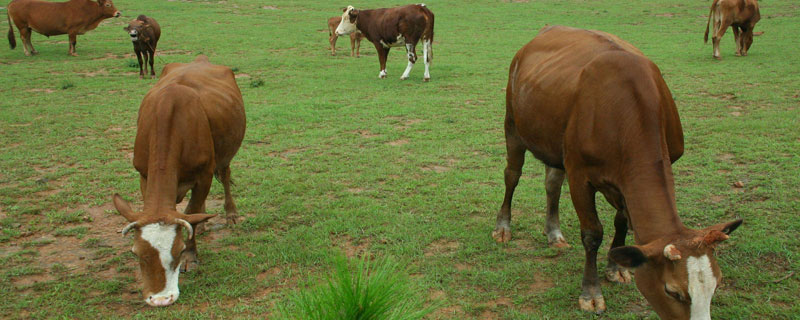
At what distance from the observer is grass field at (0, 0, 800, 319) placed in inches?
181

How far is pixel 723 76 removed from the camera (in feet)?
41.3

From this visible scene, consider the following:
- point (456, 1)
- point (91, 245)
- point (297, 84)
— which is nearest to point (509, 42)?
point (297, 84)

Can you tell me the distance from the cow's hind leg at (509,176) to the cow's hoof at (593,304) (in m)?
1.31

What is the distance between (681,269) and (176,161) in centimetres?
368

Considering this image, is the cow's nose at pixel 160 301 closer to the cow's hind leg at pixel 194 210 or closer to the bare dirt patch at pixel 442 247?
the cow's hind leg at pixel 194 210

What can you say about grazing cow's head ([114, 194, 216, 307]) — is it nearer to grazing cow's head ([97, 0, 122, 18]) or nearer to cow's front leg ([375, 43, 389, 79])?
cow's front leg ([375, 43, 389, 79])

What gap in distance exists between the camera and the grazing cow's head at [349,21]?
1620 cm

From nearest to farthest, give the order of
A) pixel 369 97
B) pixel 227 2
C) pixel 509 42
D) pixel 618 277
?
pixel 618 277 → pixel 369 97 → pixel 509 42 → pixel 227 2

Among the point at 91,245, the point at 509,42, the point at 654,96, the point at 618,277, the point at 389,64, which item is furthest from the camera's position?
the point at 509,42

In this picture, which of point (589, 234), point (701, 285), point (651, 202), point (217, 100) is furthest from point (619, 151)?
point (217, 100)

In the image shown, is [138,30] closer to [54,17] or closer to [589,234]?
[54,17]

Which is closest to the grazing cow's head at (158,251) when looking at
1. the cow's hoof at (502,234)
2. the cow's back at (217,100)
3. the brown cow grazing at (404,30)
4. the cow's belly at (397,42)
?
Answer: the cow's back at (217,100)

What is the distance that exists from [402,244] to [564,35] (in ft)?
7.68

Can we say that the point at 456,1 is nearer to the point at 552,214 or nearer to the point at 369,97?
the point at 369,97
